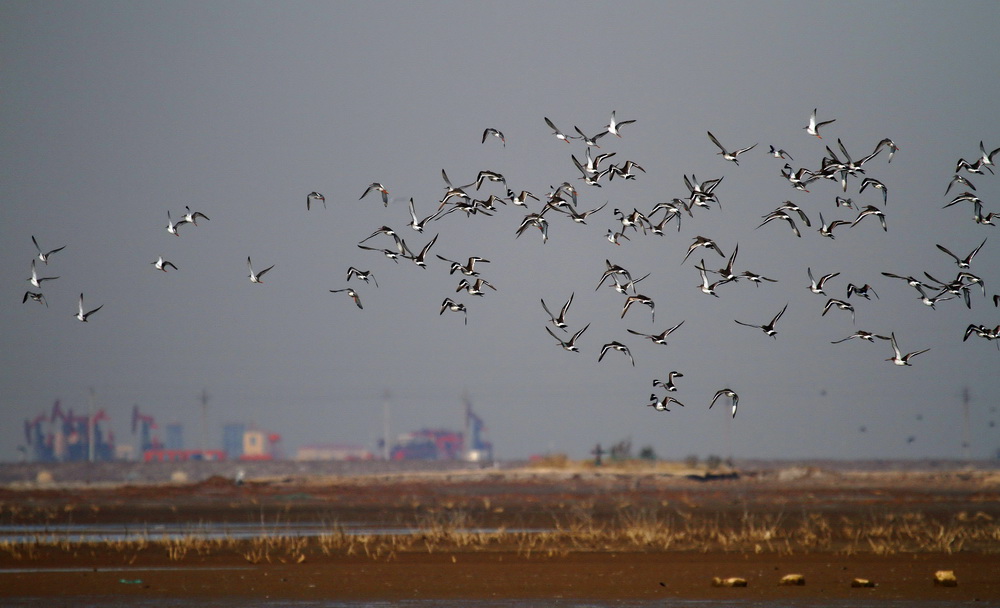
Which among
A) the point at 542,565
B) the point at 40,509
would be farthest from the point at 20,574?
the point at 40,509

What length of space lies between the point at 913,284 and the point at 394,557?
15.1 meters

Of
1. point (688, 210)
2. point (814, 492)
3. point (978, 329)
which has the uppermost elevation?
point (688, 210)

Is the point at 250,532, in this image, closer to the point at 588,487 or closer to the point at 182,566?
the point at 182,566

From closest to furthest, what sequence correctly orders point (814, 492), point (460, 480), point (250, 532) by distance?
1. point (250, 532)
2. point (814, 492)
3. point (460, 480)

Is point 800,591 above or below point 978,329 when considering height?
below

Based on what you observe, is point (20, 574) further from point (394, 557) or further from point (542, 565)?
point (542, 565)

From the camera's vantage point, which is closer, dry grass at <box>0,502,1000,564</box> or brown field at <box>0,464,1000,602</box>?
brown field at <box>0,464,1000,602</box>

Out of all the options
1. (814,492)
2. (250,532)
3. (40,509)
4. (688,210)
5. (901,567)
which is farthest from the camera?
(814,492)

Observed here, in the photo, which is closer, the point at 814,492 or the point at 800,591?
the point at 800,591

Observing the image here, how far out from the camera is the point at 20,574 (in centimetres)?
2995

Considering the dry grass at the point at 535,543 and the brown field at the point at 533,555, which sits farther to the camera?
the dry grass at the point at 535,543

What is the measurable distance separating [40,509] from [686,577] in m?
43.5

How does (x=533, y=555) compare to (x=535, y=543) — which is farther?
(x=535, y=543)

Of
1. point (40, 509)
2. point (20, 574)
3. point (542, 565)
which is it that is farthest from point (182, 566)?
point (40, 509)
